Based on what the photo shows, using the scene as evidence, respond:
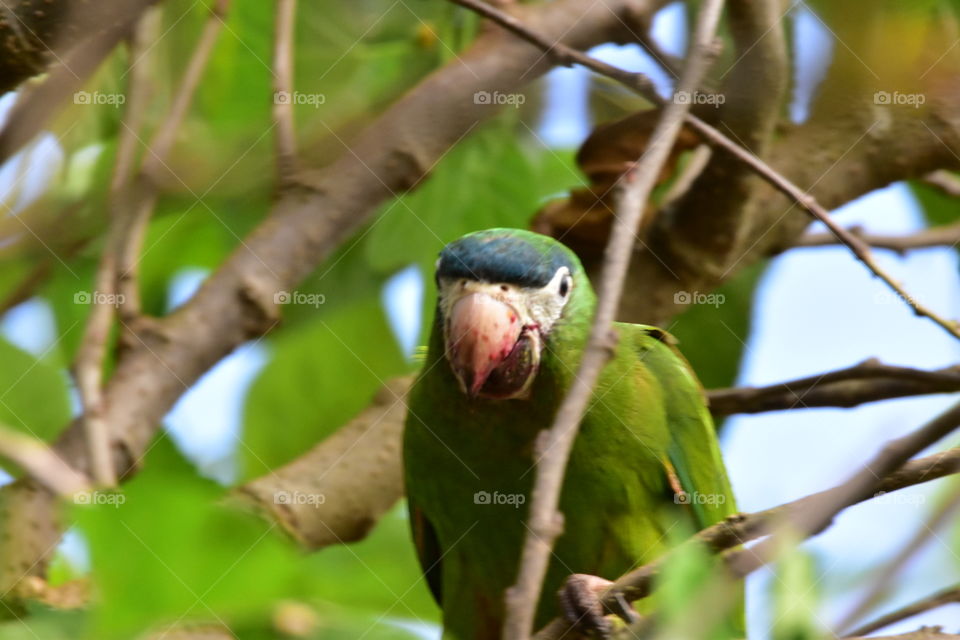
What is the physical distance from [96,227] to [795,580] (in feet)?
6.71

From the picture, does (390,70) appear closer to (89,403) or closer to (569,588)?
(89,403)

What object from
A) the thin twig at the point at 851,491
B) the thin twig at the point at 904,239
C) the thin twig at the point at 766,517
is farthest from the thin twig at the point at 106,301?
the thin twig at the point at 904,239

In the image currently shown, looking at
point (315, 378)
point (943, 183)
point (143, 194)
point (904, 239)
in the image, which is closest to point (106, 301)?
point (143, 194)

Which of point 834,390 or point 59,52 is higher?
point 834,390

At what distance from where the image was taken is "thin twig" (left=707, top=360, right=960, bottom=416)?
2354mm

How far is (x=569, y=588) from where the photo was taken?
1.97 m

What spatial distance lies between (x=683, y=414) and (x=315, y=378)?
897 millimetres

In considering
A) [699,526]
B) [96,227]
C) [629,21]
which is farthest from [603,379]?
[96,227]

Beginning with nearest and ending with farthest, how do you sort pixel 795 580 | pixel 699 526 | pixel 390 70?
pixel 795 580
pixel 699 526
pixel 390 70

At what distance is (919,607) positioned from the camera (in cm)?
173

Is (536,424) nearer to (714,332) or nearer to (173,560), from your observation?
(714,332)

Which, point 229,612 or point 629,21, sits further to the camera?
point 629,21

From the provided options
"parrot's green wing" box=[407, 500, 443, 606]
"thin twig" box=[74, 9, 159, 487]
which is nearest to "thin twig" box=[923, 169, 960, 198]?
"parrot's green wing" box=[407, 500, 443, 606]

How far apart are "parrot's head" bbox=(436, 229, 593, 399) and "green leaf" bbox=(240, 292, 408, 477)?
14.2 inches
